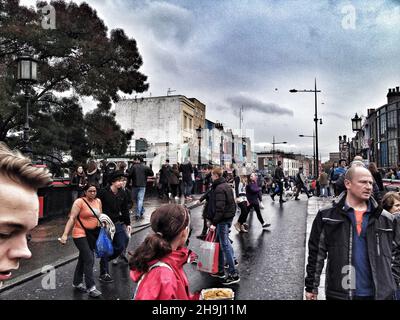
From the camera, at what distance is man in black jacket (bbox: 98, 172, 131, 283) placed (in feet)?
17.9

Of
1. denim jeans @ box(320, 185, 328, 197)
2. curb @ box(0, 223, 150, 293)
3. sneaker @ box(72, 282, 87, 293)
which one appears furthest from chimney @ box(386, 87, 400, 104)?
sneaker @ box(72, 282, 87, 293)

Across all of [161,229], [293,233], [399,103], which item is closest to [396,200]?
[161,229]

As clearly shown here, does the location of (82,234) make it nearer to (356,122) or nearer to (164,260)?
(164,260)

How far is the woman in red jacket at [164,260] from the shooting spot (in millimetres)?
1815

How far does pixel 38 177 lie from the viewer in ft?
2.77

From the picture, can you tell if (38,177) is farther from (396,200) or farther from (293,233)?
(293,233)

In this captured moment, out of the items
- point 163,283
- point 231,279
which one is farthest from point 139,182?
point 163,283

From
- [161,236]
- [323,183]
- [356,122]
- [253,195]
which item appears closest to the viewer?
[161,236]

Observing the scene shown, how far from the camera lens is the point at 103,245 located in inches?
189

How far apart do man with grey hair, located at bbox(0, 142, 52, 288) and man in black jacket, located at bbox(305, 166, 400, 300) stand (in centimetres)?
260

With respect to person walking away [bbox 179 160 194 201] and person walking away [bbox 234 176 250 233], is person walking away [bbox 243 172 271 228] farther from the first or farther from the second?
person walking away [bbox 179 160 194 201]

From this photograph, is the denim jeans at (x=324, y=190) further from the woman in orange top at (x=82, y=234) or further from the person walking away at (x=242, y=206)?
the woman in orange top at (x=82, y=234)

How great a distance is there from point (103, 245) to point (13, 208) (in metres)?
4.26

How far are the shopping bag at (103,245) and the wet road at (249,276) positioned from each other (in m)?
0.59
